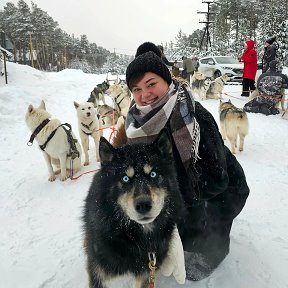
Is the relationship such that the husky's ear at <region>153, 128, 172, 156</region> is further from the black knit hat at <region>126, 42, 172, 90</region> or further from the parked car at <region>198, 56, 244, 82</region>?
the parked car at <region>198, 56, 244, 82</region>

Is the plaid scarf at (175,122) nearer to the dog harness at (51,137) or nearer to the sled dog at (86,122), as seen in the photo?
the dog harness at (51,137)

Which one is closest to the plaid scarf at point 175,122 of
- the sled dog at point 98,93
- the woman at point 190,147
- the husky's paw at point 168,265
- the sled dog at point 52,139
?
the woman at point 190,147

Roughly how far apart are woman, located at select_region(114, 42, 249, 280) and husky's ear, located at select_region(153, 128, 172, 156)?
0.13 meters

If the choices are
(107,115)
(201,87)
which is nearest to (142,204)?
(107,115)

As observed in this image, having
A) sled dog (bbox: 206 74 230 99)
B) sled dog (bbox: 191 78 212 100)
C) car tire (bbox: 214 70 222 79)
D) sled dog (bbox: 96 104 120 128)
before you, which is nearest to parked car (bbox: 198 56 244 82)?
car tire (bbox: 214 70 222 79)

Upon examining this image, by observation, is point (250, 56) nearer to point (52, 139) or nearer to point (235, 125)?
point (235, 125)

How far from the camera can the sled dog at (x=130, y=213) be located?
1.63 m

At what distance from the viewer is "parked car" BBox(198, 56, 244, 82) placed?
1559cm

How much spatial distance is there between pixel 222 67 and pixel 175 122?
15051 mm

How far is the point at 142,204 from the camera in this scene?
149 centimetres

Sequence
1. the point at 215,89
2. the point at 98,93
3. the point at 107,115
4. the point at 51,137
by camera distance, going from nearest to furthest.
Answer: the point at 51,137 → the point at 107,115 → the point at 98,93 → the point at 215,89

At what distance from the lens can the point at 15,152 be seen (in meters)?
5.52

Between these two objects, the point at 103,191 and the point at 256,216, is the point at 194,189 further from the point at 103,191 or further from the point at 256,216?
the point at 256,216

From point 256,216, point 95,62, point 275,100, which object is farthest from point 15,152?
point 95,62
